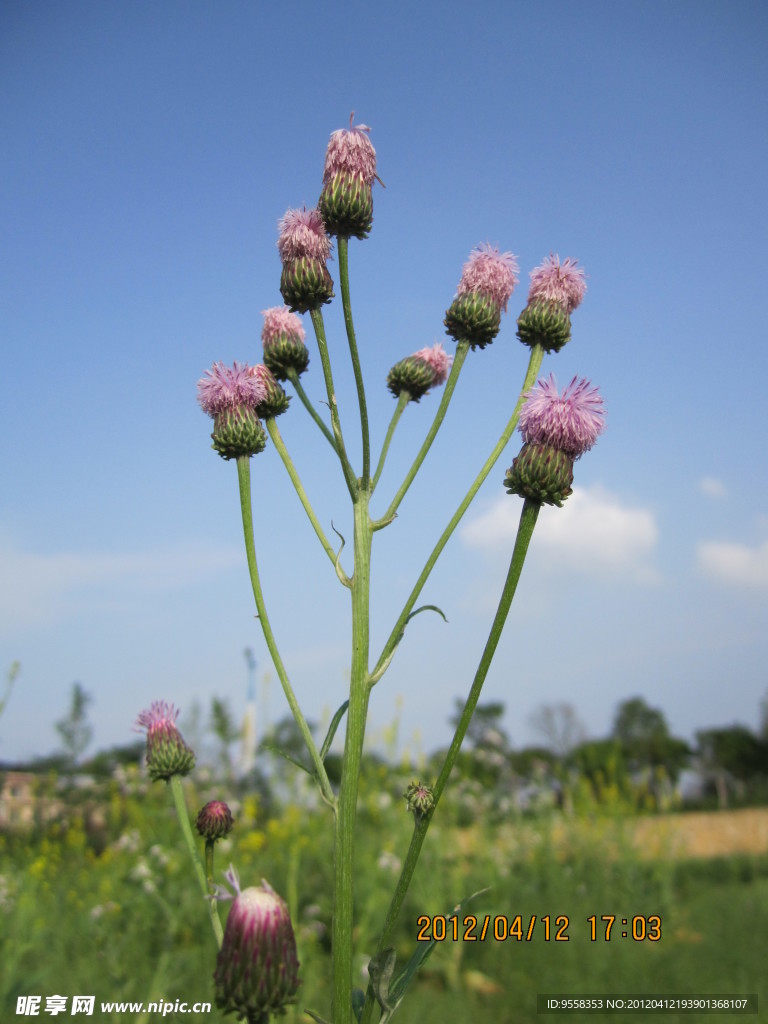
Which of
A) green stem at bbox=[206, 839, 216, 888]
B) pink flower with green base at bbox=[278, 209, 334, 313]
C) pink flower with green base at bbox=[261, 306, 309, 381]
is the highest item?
pink flower with green base at bbox=[278, 209, 334, 313]

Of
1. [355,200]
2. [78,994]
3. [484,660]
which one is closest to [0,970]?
[78,994]

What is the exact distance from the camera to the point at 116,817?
26.1 ft

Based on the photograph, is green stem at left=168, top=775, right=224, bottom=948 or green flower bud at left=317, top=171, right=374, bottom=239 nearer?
green stem at left=168, top=775, right=224, bottom=948

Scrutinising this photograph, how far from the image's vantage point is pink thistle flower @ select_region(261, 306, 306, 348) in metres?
2.01

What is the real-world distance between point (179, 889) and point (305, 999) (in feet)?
4.46

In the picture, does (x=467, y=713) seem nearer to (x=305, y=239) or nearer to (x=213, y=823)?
(x=213, y=823)

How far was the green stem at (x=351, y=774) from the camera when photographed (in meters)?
1.48

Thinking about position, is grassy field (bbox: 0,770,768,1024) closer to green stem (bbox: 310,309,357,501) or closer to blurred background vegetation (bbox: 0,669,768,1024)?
blurred background vegetation (bbox: 0,669,768,1024)

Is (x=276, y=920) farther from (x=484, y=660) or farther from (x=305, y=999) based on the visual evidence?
(x=305, y=999)

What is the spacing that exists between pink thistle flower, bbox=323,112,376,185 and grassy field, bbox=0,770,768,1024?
256 centimetres

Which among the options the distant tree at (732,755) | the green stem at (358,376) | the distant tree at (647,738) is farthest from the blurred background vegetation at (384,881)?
the distant tree at (647,738)

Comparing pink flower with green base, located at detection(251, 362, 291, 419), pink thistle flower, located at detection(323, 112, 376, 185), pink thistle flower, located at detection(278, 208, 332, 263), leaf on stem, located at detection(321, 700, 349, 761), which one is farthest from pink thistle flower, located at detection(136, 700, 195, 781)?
pink thistle flower, located at detection(323, 112, 376, 185)

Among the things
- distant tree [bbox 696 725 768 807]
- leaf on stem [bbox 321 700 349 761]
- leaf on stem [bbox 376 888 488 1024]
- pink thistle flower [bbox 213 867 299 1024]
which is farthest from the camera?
distant tree [bbox 696 725 768 807]

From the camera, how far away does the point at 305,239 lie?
1.96 meters
